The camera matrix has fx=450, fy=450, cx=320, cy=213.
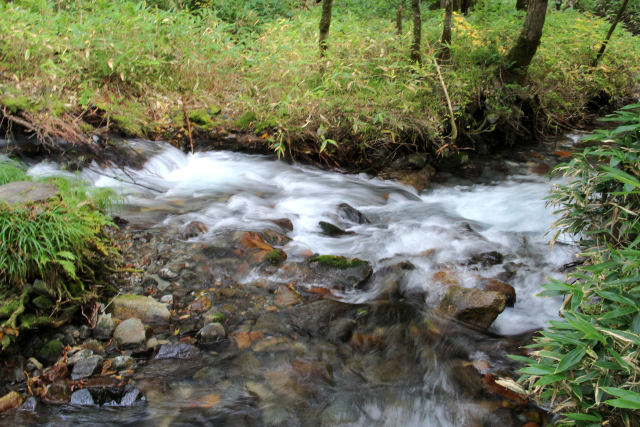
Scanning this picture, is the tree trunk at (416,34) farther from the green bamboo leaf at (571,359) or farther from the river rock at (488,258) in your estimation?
the green bamboo leaf at (571,359)

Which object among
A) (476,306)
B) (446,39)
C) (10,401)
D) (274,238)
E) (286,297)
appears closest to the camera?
(10,401)

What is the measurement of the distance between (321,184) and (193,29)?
4.78 metres

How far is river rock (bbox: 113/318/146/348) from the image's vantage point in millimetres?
3238

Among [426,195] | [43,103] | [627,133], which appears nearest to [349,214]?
[426,195]

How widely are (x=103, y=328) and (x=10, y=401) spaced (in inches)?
28.8

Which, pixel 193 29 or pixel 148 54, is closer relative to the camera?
pixel 148 54

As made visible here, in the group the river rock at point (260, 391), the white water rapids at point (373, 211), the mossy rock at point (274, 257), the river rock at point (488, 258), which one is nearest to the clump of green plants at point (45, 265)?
the river rock at point (260, 391)

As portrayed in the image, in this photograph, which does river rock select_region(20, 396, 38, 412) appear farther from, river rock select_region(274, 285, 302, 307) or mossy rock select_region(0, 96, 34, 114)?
mossy rock select_region(0, 96, 34, 114)

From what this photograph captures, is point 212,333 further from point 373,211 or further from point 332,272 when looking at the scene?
point 373,211

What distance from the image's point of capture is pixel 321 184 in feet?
23.3

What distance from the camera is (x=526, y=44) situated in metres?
8.24

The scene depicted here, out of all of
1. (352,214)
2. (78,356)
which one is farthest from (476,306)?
(78,356)

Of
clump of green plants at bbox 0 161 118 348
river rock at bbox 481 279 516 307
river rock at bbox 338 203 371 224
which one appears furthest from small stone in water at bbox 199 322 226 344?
river rock at bbox 338 203 371 224

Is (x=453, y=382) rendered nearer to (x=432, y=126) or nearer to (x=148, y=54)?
(x=432, y=126)
